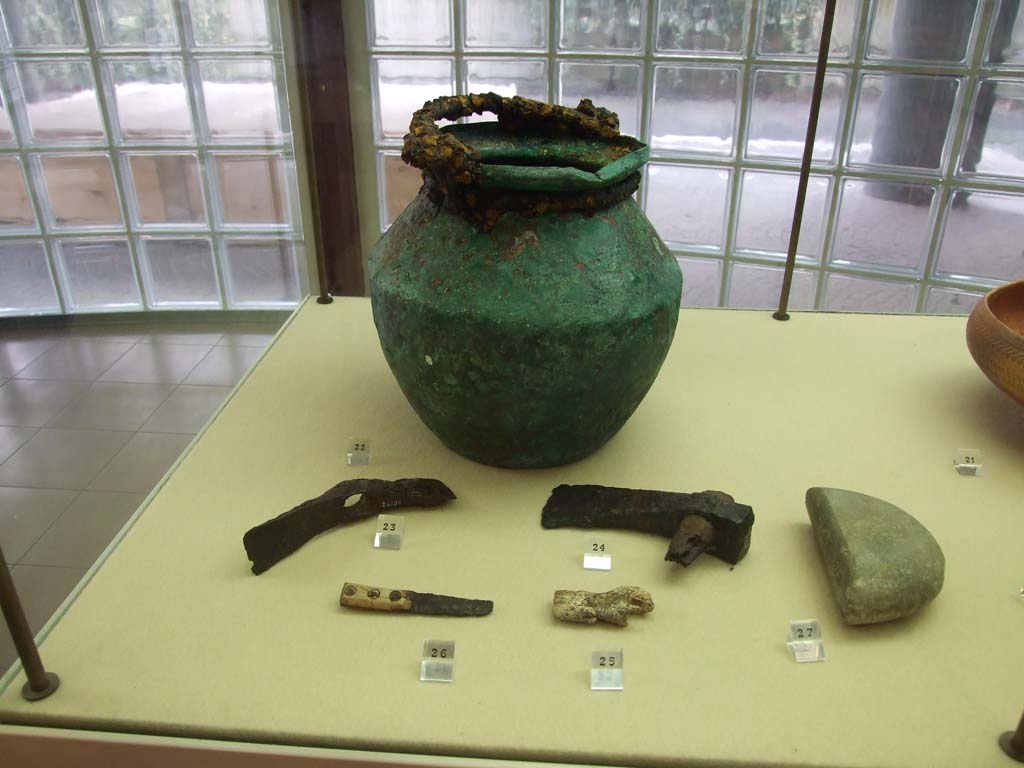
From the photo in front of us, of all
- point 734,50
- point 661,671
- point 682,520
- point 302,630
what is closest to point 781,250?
point 734,50

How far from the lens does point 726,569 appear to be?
1094mm

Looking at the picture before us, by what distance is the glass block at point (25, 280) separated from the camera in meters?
1.79

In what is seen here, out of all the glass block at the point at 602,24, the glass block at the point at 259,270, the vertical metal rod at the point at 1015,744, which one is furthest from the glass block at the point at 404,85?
the vertical metal rod at the point at 1015,744

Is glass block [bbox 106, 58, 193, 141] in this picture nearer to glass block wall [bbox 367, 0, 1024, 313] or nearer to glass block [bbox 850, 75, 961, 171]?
glass block wall [bbox 367, 0, 1024, 313]

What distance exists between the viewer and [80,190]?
193cm

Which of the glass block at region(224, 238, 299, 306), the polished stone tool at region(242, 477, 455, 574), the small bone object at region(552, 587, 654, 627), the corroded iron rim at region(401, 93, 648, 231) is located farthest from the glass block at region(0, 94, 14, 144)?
the small bone object at region(552, 587, 654, 627)

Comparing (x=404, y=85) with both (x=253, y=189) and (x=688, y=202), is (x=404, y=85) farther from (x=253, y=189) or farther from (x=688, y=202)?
(x=688, y=202)

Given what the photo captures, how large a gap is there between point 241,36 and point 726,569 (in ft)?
5.18

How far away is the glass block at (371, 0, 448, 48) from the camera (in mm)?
1883

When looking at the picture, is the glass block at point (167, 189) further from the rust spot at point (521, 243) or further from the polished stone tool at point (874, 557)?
the polished stone tool at point (874, 557)

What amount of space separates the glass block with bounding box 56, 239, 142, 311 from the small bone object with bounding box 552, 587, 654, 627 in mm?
1416

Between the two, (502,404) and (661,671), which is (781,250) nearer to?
(502,404)

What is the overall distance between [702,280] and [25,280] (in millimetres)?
1549

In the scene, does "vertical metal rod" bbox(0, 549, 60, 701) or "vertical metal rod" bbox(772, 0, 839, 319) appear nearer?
"vertical metal rod" bbox(0, 549, 60, 701)
